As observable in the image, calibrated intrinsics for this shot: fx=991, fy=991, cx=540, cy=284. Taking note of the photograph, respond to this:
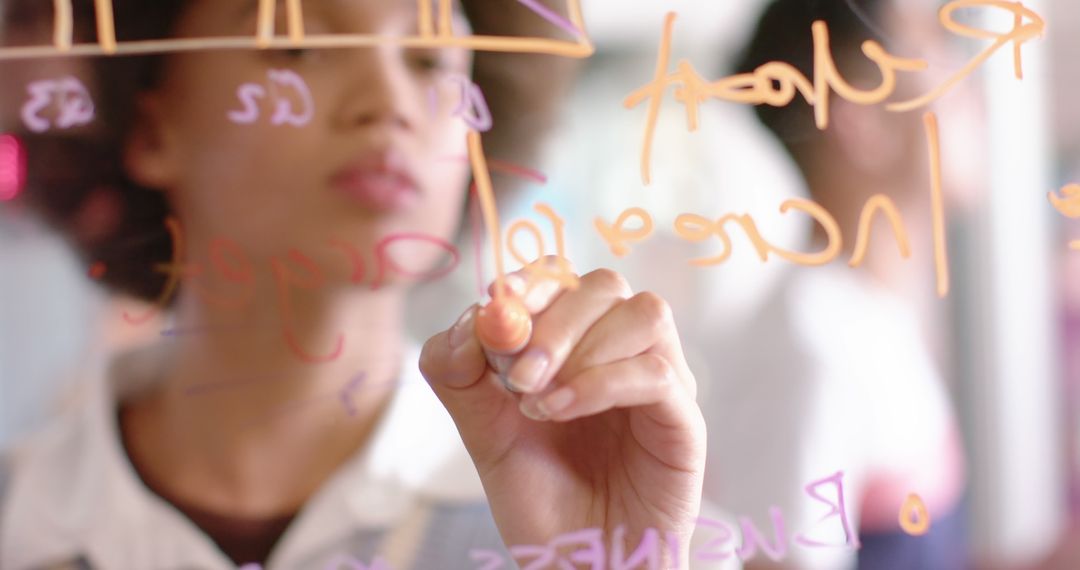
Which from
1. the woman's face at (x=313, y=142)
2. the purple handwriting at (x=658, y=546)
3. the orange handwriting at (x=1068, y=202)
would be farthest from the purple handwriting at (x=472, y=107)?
the orange handwriting at (x=1068, y=202)

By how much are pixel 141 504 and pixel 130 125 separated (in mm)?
202

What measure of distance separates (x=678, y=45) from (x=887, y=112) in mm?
121

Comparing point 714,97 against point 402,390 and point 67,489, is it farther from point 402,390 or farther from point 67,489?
point 67,489

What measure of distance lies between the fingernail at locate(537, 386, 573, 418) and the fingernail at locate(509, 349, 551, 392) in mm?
13

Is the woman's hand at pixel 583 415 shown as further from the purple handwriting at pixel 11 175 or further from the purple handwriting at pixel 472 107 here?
the purple handwriting at pixel 11 175

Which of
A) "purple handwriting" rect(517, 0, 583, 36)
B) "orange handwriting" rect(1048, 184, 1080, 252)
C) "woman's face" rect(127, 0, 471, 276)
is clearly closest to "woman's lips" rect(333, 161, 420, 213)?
"woman's face" rect(127, 0, 471, 276)

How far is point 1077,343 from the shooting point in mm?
584

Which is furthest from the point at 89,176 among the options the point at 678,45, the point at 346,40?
the point at 678,45

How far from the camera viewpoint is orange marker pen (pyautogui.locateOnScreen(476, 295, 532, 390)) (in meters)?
0.43

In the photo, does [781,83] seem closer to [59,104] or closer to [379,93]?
[379,93]

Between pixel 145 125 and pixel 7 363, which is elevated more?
pixel 145 125

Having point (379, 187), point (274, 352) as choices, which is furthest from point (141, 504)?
point (379, 187)

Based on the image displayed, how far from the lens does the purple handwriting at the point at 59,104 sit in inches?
20.3

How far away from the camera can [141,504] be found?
530 mm
